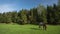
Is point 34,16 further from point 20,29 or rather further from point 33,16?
point 20,29

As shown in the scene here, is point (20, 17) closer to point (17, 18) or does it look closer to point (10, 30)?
point (17, 18)

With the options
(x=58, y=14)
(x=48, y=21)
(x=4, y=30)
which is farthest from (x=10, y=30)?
(x=58, y=14)

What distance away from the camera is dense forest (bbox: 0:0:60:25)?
5.82 m

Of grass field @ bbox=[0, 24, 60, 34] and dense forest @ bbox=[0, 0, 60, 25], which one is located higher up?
dense forest @ bbox=[0, 0, 60, 25]

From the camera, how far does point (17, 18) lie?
5.82 m

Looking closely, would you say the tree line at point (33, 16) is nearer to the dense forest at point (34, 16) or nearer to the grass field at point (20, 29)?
the dense forest at point (34, 16)

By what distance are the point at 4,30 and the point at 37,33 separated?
102 cm

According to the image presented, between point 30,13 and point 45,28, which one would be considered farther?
point 45,28

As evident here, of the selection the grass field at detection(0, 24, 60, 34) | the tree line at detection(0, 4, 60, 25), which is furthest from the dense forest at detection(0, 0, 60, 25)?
the grass field at detection(0, 24, 60, 34)

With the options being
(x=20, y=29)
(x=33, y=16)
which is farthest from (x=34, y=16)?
(x=20, y=29)

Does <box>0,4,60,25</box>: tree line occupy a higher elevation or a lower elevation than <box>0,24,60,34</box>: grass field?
higher

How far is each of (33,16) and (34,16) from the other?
0.03 meters

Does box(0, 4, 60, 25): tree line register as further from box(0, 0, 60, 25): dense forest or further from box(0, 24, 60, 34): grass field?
box(0, 24, 60, 34): grass field

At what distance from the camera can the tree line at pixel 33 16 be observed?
19.1 feet
